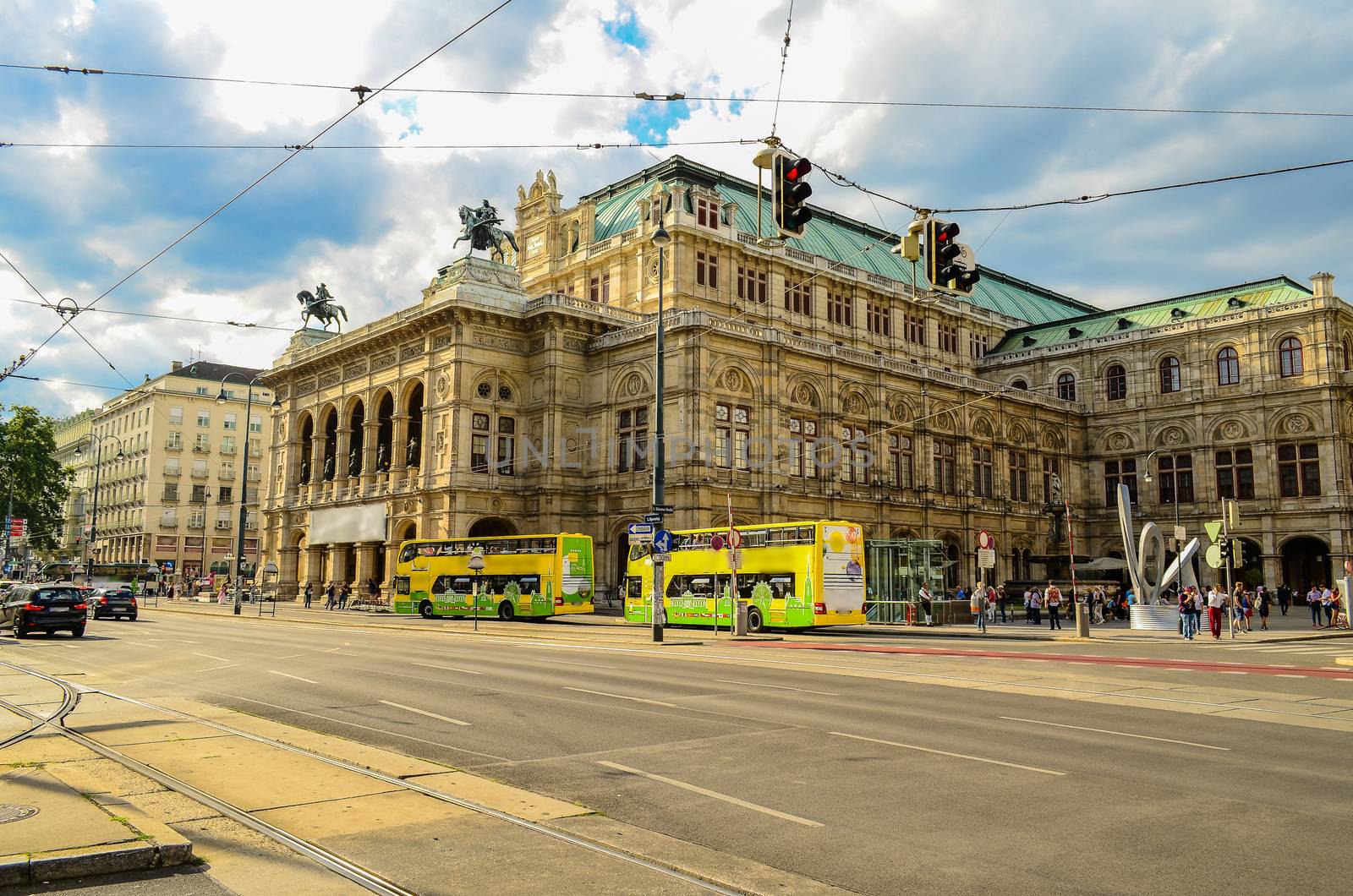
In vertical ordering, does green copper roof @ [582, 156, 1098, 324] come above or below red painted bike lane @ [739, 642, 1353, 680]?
above

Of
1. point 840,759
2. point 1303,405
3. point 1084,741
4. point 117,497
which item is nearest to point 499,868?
point 840,759

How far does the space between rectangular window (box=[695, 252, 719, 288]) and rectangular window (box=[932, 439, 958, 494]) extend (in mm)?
18272

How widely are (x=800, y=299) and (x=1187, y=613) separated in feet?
123

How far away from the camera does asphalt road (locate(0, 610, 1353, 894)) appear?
6.99 metres

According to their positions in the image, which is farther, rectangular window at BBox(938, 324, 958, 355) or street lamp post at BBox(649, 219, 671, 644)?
rectangular window at BBox(938, 324, 958, 355)

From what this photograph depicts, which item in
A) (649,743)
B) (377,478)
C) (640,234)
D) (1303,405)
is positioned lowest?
(649,743)

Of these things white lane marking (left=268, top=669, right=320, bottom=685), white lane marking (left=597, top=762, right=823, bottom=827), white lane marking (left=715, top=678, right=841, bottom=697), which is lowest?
white lane marking (left=715, top=678, right=841, bottom=697)

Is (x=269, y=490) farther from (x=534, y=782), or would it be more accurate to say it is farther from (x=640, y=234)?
(x=534, y=782)

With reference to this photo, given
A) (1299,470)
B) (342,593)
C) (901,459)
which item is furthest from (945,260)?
(1299,470)

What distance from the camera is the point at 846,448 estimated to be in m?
58.4

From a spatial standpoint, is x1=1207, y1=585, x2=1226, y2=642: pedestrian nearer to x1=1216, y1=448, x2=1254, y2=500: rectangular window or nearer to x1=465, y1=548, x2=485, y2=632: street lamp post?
x1=465, y1=548, x2=485, y2=632: street lamp post

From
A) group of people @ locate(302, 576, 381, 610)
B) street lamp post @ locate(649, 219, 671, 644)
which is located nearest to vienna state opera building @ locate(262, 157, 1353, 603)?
group of people @ locate(302, 576, 381, 610)

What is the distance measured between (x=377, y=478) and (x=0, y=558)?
1561 inches

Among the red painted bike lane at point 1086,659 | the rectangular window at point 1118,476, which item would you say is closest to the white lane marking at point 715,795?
the red painted bike lane at point 1086,659
